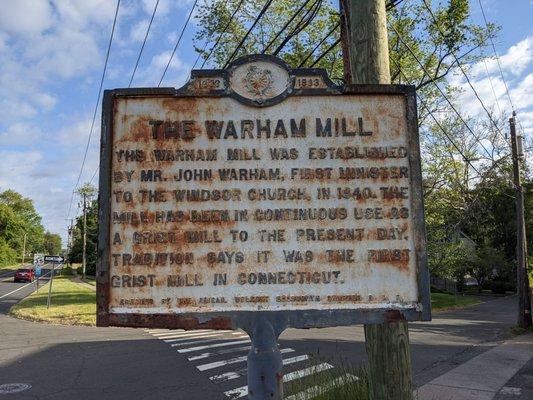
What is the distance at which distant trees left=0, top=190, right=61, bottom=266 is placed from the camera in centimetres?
9544

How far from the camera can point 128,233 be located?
354cm

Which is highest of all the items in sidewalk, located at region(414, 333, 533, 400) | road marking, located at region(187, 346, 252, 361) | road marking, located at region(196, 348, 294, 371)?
road marking, located at region(196, 348, 294, 371)

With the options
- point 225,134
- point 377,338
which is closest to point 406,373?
point 377,338

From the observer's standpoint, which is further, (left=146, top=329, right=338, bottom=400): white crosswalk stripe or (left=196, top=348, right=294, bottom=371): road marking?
(left=196, top=348, right=294, bottom=371): road marking

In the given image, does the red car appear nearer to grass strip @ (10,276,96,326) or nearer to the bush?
grass strip @ (10,276,96,326)

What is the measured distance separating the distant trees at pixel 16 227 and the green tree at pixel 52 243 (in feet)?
5.71

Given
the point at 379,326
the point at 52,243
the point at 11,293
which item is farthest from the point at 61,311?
the point at 52,243

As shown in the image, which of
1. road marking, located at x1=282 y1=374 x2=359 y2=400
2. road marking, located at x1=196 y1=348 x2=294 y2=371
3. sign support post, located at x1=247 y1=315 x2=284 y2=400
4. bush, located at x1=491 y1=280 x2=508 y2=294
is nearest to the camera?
sign support post, located at x1=247 y1=315 x2=284 y2=400

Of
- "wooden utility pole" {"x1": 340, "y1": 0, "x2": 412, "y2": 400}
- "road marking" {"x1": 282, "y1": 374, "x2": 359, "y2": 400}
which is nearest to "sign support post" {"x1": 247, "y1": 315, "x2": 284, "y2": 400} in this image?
"wooden utility pole" {"x1": 340, "y1": 0, "x2": 412, "y2": 400}

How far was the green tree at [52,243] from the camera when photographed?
17323 centimetres

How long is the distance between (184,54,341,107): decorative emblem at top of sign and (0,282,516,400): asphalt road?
13.4 feet

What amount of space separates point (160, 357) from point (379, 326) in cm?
774

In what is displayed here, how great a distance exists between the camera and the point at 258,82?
368 cm

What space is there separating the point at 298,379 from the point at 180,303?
10.8 feet
